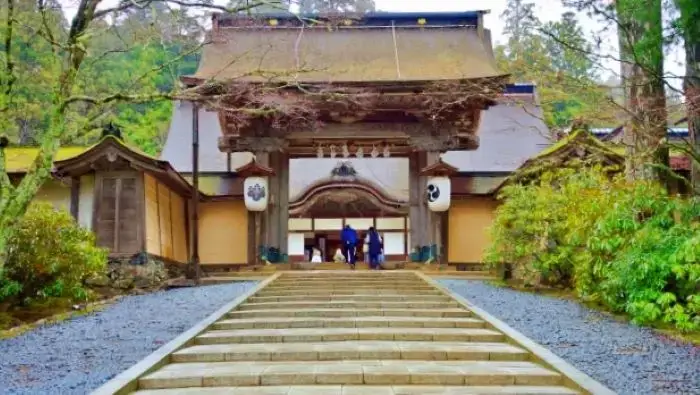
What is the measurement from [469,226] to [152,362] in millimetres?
13455

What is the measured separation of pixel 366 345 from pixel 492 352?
4.97 ft

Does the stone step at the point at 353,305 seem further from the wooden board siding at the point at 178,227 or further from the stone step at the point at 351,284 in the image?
the wooden board siding at the point at 178,227

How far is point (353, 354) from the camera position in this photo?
769 centimetres

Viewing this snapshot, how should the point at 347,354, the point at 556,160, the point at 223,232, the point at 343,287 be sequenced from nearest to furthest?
the point at 347,354, the point at 343,287, the point at 556,160, the point at 223,232

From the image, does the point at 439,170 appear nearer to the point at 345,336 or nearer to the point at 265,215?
Result: the point at 265,215

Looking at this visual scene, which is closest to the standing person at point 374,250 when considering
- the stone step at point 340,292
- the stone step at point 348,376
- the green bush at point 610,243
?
the green bush at point 610,243

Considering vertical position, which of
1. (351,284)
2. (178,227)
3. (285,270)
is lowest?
(351,284)

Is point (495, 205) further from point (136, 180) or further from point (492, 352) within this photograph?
point (492, 352)

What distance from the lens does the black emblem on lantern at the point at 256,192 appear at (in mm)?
16656

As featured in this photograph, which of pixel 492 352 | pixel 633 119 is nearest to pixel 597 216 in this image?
pixel 633 119

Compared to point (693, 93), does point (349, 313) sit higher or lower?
lower

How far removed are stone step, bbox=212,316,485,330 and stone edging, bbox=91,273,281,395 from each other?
37 cm

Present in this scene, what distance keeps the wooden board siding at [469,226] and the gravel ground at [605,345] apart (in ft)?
22.1

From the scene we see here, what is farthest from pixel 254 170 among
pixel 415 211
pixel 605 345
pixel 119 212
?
pixel 605 345
